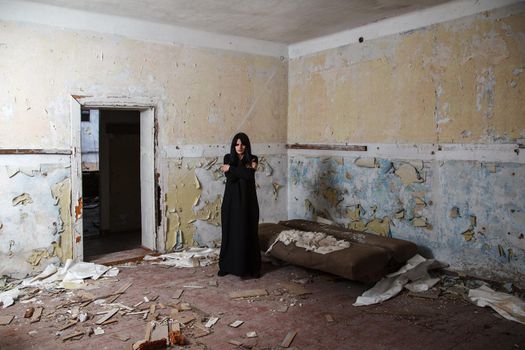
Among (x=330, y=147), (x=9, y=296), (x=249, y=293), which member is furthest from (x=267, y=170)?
(x=9, y=296)

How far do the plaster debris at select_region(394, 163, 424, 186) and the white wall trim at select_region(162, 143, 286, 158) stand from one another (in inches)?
88.3

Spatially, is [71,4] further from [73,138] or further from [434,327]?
[434,327]

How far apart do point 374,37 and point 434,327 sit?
3822 mm

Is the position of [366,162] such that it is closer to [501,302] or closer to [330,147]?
[330,147]

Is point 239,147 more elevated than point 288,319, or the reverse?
point 239,147

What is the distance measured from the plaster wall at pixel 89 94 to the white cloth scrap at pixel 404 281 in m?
2.79

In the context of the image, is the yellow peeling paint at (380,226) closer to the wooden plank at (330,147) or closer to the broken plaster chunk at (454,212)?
the broken plaster chunk at (454,212)

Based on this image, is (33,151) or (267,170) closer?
(33,151)

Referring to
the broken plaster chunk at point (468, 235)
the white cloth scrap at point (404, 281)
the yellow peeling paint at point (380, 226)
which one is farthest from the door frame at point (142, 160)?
the broken plaster chunk at point (468, 235)

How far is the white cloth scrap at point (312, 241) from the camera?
5012mm

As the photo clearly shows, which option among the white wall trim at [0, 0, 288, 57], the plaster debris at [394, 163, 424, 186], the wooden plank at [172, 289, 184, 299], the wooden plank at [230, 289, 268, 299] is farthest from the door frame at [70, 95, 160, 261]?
the plaster debris at [394, 163, 424, 186]

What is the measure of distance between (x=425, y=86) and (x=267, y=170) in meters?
2.82

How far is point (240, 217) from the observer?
5043 mm

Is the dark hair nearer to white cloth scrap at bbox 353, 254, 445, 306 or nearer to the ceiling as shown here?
the ceiling
